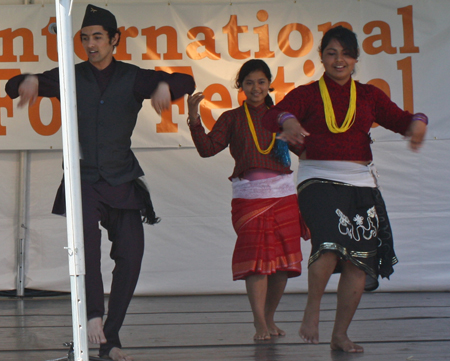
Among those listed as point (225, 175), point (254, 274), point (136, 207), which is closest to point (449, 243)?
point (225, 175)

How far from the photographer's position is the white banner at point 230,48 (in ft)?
15.5

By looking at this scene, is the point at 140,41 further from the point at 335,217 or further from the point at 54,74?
the point at 335,217

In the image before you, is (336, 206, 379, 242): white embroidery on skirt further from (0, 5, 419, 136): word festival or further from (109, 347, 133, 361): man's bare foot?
(0, 5, 419, 136): word festival

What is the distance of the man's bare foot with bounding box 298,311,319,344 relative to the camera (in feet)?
8.27

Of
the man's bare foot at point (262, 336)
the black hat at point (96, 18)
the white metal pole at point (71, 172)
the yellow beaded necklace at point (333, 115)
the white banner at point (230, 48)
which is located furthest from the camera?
the white banner at point (230, 48)

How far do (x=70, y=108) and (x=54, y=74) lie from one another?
34.7 inches

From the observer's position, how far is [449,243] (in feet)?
15.7

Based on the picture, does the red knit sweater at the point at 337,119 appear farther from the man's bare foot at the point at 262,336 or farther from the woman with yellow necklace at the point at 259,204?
the man's bare foot at the point at 262,336

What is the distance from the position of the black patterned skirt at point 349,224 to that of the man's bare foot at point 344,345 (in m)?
0.28

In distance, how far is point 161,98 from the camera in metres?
2.48

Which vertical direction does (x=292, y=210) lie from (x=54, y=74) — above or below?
below

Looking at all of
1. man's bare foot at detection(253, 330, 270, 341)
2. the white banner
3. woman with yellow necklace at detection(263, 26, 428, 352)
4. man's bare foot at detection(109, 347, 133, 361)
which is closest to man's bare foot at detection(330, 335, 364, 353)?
woman with yellow necklace at detection(263, 26, 428, 352)

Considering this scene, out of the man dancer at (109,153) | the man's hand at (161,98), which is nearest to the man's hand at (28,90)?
the man dancer at (109,153)

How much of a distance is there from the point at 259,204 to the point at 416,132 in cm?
98
